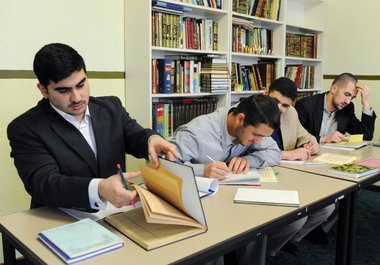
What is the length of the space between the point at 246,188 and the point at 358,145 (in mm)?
1435

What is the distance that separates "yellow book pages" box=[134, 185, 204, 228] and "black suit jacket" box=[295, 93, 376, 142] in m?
2.11

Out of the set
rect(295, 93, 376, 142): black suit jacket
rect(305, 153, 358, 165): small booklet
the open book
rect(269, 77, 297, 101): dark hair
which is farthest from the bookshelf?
the open book

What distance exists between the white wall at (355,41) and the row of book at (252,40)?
37.6 inches

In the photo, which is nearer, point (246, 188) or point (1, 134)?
point (246, 188)

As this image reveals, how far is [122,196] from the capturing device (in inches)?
44.0

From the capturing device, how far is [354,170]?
1.88 m

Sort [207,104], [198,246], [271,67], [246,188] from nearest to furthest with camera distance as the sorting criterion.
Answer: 1. [198,246]
2. [246,188]
3. [207,104]
4. [271,67]

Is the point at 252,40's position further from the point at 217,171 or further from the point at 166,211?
the point at 166,211

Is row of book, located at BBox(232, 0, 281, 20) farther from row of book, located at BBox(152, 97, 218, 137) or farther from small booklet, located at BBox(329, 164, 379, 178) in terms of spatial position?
small booklet, located at BBox(329, 164, 379, 178)

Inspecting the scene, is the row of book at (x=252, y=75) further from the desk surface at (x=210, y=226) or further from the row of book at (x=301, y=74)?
the desk surface at (x=210, y=226)

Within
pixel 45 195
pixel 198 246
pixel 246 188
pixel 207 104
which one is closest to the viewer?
pixel 198 246

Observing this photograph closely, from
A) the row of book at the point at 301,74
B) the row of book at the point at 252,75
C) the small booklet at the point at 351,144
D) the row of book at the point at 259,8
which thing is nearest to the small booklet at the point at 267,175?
the small booklet at the point at 351,144

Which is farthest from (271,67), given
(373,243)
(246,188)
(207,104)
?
(246,188)

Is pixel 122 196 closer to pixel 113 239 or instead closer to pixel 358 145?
pixel 113 239
